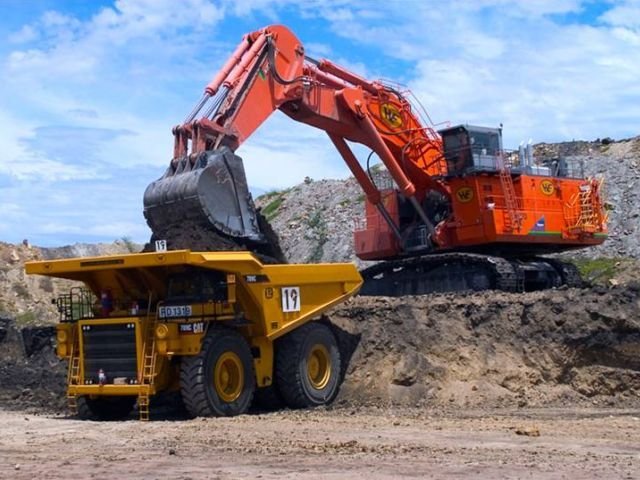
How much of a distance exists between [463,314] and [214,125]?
5086mm

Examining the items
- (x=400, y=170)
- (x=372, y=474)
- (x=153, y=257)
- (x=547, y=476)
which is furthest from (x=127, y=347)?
(x=400, y=170)

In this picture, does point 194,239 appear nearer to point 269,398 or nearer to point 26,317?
point 269,398

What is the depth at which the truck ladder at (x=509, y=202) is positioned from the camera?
20547mm

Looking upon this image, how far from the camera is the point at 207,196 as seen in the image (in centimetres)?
1491

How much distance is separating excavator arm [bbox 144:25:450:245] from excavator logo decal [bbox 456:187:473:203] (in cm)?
44

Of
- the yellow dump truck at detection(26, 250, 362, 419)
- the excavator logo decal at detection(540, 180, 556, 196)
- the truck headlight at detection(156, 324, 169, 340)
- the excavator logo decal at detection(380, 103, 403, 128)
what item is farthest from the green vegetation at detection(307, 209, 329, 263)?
the truck headlight at detection(156, 324, 169, 340)

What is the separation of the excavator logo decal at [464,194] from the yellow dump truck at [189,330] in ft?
19.7

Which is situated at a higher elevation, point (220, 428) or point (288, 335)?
point (288, 335)

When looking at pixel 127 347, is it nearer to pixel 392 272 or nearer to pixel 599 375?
pixel 599 375

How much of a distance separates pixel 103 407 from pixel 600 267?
23.9m

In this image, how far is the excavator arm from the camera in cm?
1512

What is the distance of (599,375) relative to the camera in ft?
53.0

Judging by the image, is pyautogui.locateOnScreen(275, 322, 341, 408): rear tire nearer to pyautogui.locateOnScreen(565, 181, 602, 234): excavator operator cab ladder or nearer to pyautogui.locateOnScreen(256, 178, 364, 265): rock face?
pyautogui.locateOnScreen(565, 181, 602, 234): excavator operator cab ladder

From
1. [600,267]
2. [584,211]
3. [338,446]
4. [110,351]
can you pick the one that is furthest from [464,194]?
[600,267]
